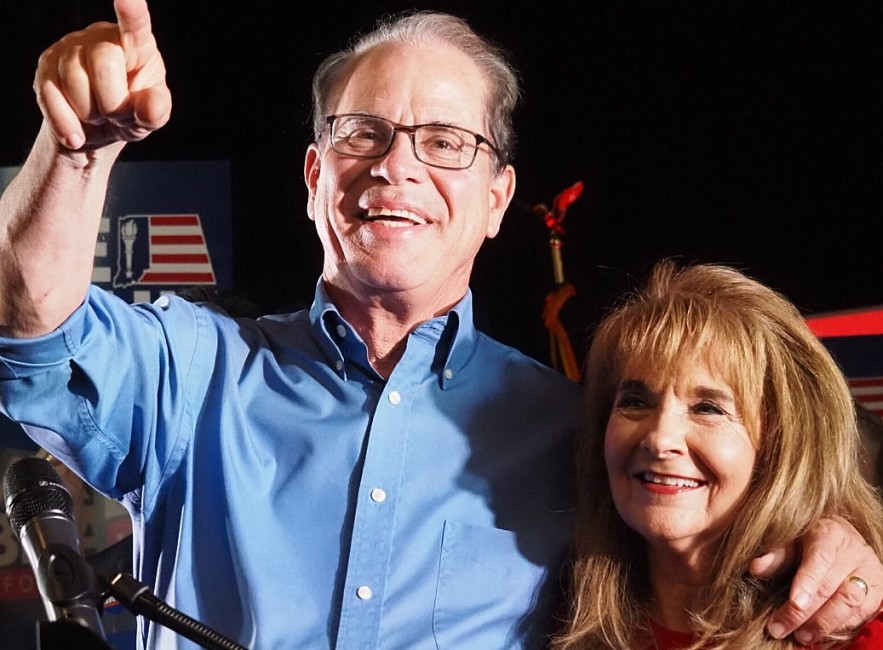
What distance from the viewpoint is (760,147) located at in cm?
401

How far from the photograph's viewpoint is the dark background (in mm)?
3900

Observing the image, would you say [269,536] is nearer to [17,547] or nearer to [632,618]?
[632,618]

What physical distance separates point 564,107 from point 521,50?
27 cm

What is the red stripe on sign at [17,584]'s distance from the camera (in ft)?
11.0

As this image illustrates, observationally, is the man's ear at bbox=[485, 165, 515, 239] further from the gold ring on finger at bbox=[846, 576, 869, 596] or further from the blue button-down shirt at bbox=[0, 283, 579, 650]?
the gold ring on finger at bbox=[846, 576, 869, 596]

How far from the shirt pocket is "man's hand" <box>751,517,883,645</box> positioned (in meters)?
0.37

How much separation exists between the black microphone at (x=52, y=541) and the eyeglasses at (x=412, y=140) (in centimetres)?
89

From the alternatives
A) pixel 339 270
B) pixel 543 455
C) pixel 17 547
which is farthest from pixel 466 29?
pixel 17 547

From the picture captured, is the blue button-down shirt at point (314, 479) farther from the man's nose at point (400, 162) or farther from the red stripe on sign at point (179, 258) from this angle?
the red stripe on sign at point (179, 258)

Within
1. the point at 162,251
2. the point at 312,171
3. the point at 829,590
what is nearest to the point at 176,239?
the point at 162,251

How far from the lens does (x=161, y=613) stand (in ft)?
3.37

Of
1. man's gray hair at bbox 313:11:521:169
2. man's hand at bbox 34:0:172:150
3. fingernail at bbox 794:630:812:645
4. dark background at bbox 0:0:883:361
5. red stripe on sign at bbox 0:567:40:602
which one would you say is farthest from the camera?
dark background at bbox 0:0:883:361

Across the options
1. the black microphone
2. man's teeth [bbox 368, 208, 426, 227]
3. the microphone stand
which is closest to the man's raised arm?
the black microphone

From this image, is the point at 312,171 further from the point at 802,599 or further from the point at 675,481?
the point at 802,599
